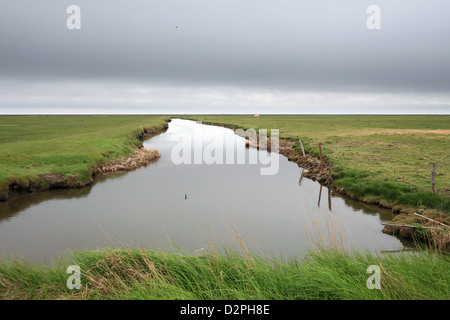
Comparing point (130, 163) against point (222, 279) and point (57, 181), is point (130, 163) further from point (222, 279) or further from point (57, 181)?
point (222, 279)

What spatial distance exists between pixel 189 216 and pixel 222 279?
11.4 metres

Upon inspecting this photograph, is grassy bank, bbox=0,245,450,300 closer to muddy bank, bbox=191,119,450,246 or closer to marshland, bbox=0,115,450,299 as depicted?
marshland, bbox=0,115,450,299

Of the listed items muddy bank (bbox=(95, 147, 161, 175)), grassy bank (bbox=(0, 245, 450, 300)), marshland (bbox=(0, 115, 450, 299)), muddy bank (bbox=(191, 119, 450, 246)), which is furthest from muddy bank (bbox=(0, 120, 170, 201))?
muddy bank (bbox=(191, 119, 450, 246))

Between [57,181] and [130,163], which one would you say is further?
[130,163]

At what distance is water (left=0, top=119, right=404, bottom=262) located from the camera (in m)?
13.7

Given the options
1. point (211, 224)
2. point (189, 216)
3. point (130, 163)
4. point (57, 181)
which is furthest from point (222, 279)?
point (130, 163)

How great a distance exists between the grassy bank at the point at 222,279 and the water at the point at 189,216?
220 cm

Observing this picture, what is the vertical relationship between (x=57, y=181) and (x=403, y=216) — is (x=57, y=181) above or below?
above

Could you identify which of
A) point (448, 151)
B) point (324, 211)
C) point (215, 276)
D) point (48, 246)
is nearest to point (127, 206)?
point (48, 246)

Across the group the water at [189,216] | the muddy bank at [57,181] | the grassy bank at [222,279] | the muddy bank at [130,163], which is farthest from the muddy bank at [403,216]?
the muddy bank at [57,181]

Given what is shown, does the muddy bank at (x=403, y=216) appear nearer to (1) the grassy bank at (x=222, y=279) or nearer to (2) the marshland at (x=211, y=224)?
(2) the marshland at (x=211, y=224)

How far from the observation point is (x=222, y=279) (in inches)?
260

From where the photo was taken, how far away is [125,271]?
299 inches

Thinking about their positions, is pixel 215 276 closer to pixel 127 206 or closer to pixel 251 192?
pixel 127 206
